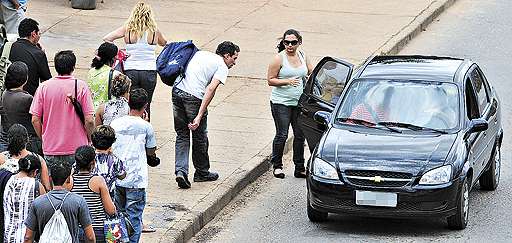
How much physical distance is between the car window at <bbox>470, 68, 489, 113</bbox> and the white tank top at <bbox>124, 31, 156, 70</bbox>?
12.3ft

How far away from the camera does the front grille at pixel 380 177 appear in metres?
12.1

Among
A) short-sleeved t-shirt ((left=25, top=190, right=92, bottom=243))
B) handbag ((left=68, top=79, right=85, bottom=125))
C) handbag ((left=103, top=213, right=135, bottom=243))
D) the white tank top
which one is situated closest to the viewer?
short-sleeved t-shirt ((left=25, top=190, right=92, bottom=243))

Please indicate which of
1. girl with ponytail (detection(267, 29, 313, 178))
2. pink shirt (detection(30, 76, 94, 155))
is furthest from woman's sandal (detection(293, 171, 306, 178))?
pink shirt (detection(30, 76, 94, 155))

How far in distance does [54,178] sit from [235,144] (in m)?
6.59

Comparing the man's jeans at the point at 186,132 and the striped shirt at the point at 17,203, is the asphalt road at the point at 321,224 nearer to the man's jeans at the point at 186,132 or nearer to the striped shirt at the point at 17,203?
the man's jeans at the point at 186,132

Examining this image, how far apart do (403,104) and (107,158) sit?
4.10 meters

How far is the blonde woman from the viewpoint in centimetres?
1399

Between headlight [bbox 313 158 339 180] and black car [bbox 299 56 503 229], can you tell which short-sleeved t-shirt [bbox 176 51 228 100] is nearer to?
black car [bbox 299 56 503 229]

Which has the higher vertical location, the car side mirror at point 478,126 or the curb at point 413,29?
the car side mirror at point 478,126

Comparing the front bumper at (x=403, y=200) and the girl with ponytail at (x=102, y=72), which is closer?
the front bumper at (x=403, y=200)

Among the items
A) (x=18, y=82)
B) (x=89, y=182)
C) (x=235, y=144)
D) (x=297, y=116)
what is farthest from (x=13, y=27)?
(x=89, y=182)

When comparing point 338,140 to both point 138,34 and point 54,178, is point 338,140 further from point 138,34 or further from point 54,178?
point 54,178

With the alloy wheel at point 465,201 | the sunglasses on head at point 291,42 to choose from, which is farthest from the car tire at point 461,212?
the sunglasses on head at point 291,42

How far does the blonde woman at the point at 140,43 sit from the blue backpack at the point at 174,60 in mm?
531
